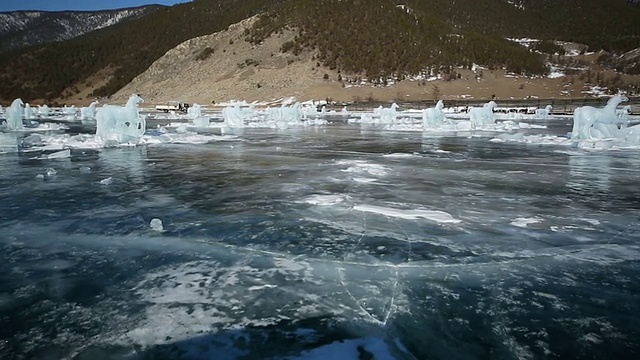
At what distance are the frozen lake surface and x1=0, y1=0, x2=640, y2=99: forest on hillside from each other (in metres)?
68.6

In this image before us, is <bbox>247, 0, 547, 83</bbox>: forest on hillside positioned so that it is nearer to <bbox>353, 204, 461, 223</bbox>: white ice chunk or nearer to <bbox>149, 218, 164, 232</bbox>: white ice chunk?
<bbox>353, 204, 461, 223</bbox>: white ice chunk

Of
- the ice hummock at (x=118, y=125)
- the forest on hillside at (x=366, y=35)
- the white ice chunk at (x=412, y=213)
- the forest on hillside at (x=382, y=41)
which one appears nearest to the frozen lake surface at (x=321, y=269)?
the white ice chunk at (x=412, y=213)

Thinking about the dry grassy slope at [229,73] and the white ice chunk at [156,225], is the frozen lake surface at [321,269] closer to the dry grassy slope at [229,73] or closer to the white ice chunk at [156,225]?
the white ice chunk at [156,225]

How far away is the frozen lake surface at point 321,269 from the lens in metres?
3.11

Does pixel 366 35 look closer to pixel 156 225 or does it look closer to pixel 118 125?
pixel 118 125

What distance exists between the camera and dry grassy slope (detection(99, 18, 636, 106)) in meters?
69.9

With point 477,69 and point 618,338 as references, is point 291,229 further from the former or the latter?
point 477,69

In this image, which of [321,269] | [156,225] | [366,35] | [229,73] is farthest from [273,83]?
[321,269]

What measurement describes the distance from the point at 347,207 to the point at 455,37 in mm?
94273

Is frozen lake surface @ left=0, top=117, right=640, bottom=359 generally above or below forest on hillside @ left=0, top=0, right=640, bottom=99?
below

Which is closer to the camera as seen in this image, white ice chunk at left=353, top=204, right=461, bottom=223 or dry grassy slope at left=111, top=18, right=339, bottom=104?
white ice chunk at left=353, top=204, right=461, bottom=223

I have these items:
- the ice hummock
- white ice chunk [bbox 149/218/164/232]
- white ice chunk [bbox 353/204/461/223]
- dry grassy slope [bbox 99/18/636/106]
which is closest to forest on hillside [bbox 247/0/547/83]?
dry grassy slope [bbox 99/18/636/106]

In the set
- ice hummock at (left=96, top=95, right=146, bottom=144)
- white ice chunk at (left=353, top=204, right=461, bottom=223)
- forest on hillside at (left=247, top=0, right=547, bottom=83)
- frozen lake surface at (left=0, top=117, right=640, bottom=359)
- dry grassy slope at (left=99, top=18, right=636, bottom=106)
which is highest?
forest on hillside at (left=247, top=0, right=547, bottom=83)

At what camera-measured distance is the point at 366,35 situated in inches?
3383
